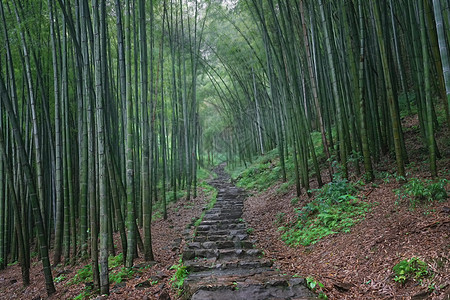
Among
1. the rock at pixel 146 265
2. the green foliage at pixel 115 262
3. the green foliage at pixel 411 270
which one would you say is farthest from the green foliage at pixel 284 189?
the green foliage at pixel 411 270

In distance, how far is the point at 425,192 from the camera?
2971 mm

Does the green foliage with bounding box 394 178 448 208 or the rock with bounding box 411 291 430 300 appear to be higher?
the green foliage with bounding box 394 178 448 208

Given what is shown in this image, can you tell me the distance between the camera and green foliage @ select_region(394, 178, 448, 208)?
291 cm

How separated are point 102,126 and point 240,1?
5.08 m

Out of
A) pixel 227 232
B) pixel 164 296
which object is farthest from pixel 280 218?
pixel 164 296

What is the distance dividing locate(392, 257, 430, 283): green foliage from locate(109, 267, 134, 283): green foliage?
2576 mm

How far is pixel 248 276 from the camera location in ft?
8.91

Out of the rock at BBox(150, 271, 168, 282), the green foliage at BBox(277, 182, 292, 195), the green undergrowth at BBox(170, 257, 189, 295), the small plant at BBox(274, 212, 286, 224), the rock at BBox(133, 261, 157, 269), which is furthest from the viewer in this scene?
the green foliage at BBox(277, 182, 292, 195)

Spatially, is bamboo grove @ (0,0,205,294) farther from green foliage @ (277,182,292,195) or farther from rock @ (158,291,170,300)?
green foliage @ (277,182,292,195)

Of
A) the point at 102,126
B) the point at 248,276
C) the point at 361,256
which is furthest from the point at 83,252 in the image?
the point at 361,256

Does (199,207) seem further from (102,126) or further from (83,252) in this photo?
(102,126)

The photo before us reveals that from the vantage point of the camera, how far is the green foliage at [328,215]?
11.5 feet

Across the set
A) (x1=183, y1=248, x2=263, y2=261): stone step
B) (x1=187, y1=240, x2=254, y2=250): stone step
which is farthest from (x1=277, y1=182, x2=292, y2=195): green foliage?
(x1=183, y1=248, x2=263, y2=261): stone step

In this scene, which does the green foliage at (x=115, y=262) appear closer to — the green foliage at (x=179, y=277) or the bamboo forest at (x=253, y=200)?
the bamboo forest at (x=253, y=200)
